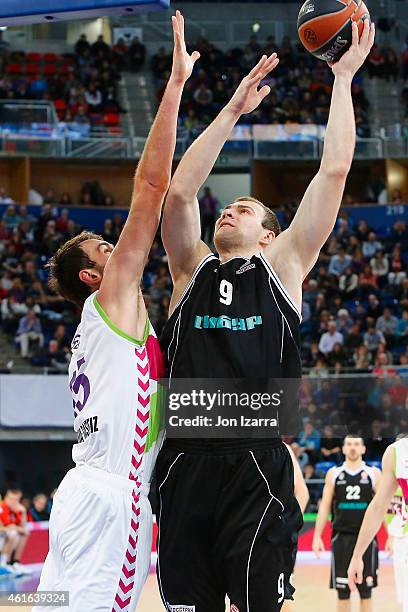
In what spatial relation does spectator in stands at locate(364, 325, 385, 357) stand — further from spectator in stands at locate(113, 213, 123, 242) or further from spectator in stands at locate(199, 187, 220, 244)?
spectator in stands at locate(113, 213, 123, 242)

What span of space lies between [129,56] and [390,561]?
16.1 meters

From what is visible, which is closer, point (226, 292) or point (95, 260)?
point (226, 292)

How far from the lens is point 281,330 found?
4223 mm

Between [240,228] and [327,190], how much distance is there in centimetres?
45

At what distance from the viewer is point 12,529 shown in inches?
514

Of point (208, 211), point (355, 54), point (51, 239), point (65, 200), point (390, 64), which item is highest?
point (390, 64)

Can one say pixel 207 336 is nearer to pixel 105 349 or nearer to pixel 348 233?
pixel 105 349

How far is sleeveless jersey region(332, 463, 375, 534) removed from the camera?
10.2m

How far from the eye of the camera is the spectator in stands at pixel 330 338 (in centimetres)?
1773

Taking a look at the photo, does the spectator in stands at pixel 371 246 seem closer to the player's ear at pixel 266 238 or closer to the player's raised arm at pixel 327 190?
the player's ear at pixel 266 238

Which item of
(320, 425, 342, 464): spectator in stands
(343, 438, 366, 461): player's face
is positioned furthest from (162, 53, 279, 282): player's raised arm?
(320, 425, 342, 464): spectator in stands

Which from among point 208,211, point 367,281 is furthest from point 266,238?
point 208,211

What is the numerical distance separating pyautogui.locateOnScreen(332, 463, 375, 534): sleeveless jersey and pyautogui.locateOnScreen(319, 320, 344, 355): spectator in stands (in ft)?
23.8

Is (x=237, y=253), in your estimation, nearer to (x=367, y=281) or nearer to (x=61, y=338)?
(x=61, y=338)
